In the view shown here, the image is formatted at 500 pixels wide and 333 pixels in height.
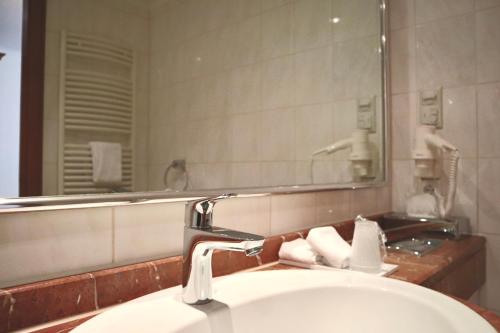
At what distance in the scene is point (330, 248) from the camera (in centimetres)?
85

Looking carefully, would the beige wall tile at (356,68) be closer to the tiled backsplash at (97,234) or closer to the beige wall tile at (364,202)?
the beige wall tile at (364,202)

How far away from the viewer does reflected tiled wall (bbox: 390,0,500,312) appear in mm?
1322

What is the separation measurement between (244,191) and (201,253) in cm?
33

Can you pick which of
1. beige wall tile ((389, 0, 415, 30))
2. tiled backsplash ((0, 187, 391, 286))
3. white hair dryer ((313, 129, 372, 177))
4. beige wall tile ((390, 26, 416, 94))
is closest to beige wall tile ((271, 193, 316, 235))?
tiled backsplash ((0, 187, 391, 286))

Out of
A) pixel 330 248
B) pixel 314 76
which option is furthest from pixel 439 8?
pixel 330 248

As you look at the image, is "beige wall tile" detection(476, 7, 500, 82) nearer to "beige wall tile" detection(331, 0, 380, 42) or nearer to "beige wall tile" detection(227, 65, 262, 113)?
"beige wall tile" detection(331, 0, 380, 42)

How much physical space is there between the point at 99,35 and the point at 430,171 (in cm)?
128

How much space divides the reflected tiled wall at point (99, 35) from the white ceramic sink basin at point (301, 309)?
0.80 ft

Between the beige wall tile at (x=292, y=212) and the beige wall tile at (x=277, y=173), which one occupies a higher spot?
the beige wall tile at (x=277, y=173)

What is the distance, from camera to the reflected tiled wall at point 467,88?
1322 millimetres

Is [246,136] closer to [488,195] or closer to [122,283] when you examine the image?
[122,283]

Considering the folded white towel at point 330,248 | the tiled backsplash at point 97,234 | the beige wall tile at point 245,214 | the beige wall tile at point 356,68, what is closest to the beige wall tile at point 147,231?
the tiled backsplash at point 97,234

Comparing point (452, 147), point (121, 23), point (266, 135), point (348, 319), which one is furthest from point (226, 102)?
point (452, 147)

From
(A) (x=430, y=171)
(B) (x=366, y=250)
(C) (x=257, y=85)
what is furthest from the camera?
(A) (x=430, y=171)
